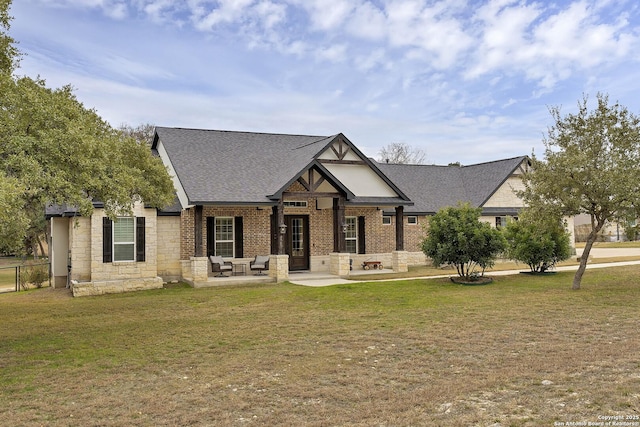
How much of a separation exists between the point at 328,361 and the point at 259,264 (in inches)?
486

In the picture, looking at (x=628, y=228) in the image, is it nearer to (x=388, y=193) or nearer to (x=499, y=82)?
(x=499, y=82)

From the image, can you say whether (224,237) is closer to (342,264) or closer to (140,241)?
(140,241)

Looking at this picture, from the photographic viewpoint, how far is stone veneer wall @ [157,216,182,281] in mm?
20109

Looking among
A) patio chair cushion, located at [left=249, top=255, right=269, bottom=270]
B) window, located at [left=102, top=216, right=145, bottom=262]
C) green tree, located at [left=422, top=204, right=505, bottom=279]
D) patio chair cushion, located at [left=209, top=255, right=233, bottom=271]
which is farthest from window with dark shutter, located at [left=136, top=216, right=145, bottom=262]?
green tree, located at [left=422, top=204, right=505, bottom=279]

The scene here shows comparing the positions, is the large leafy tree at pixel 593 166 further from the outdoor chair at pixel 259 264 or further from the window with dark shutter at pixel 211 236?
the window with dark shutter at pixel 211 236

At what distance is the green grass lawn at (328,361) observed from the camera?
5.72 metres

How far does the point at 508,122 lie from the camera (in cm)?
2628

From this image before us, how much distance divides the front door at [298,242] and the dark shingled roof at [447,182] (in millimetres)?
6257

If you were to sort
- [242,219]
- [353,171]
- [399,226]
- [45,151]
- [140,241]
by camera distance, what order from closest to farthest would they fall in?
[45,151] < [140,241] < [242,219] < [353,171] < [399,226]

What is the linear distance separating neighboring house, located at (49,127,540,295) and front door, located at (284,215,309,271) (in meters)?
0.04

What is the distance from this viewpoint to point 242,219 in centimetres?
2102

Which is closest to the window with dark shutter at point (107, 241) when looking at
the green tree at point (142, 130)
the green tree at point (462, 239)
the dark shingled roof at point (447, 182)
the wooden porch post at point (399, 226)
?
the green tree at point (462, 239)

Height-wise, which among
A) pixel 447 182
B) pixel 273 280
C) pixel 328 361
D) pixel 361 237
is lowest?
pixel 328 361

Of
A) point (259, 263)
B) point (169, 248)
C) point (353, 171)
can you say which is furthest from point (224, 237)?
point (353, 171)
